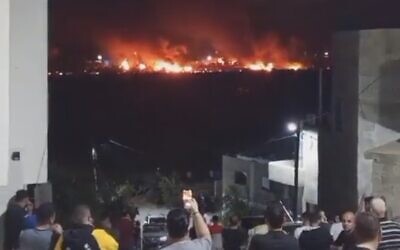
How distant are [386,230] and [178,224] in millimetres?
1493

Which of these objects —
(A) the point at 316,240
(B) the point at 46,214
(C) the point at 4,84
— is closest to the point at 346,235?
(A) the point at 316,240

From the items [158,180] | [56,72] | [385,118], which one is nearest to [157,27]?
[56,72]

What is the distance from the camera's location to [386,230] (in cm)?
562

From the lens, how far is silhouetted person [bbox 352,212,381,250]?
4.69 metres

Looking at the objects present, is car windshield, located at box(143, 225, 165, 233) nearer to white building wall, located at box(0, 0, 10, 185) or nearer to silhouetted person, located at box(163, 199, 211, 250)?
white building wall, located at box(0, 0, 10, 185)

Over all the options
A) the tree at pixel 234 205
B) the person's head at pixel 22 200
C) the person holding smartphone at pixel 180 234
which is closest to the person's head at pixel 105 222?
the person's head at pixel 22 200

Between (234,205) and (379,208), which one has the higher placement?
(379,208)

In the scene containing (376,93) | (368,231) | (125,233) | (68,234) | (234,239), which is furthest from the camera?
(376,93)

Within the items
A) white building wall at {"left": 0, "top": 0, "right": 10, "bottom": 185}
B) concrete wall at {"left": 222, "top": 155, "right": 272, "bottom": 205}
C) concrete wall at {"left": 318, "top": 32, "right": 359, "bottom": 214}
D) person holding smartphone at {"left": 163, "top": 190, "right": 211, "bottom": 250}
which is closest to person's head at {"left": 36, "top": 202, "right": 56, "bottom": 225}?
person holding smartphone at {"left": 163, "top": 190, "right": 211, "bottom": 250}

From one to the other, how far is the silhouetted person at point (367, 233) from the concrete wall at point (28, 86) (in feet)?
27.1

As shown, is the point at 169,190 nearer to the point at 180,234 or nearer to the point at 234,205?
the point at 234,205

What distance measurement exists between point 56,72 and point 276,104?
7430 mm

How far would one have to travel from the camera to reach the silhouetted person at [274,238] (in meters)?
5.46

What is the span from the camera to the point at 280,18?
2598 centimetres
